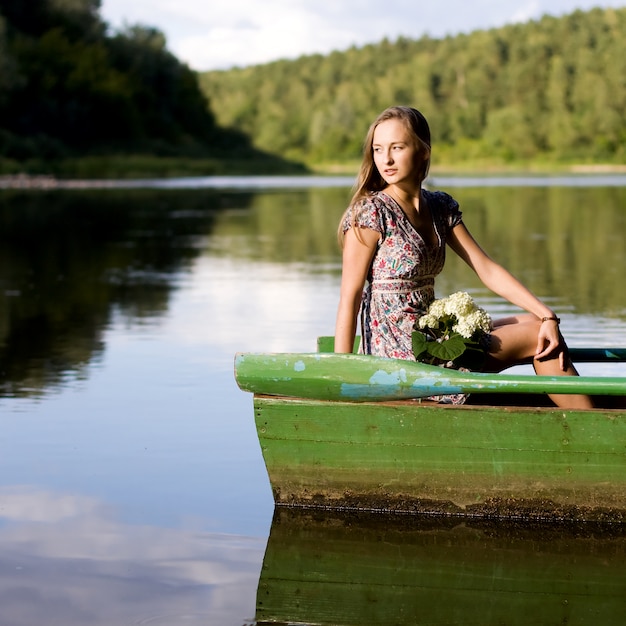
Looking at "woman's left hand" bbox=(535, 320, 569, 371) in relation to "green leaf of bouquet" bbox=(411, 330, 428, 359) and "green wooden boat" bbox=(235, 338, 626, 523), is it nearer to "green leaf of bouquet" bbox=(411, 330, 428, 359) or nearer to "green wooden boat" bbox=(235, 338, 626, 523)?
"green wooden boat" bbox=(235, 338, 626, 523)

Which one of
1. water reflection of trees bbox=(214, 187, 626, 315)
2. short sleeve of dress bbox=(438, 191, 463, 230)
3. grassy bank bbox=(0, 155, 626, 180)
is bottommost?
grassy bank bbox=(0, 155, 626, 180)

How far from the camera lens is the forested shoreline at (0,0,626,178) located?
78375 millimetres

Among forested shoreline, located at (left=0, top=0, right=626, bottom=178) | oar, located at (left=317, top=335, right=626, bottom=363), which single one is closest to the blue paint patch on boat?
oar, located at (left=317, top=335, right=626, bottom=363)

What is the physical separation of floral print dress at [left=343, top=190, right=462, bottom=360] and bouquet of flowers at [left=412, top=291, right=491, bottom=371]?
0.07 meters

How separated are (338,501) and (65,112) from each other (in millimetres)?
76890

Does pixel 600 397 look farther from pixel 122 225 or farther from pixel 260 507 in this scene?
pixel 122 225

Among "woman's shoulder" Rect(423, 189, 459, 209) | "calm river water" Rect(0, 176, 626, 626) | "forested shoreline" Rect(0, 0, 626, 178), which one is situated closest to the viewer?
"calm river water" Rect(0, 176, 626, 626)

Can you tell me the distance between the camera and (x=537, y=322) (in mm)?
4789

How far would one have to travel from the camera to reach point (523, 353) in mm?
4855

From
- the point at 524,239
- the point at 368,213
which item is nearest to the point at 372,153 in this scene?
the point at 368,213

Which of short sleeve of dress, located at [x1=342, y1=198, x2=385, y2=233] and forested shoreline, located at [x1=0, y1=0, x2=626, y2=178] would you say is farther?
forested shoreline, located at [x1=0, y1=0, x2=626, y2=178]

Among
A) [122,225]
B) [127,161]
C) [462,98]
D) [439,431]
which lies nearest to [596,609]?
[439,431]

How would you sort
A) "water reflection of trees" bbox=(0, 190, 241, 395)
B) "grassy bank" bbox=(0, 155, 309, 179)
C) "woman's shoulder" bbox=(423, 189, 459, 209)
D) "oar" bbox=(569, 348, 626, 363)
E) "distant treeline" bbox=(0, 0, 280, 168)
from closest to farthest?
1. "woman's shoulder" bbox=(423, 189, 459, 209)
2. "oar" bbox=(569, 348, 626, 363)
3. "water reflection of trees" bbox=(0, 190, 241, 395)
4. "grassy bank" bbox=(0, 155, 309, 179)
5. "distant treeline" bbox=(0, 0, 280, 168)

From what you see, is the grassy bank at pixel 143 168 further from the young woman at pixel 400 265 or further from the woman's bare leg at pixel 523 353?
the woman's bare leg at pixel 523 353
